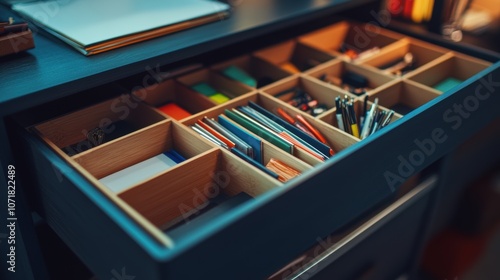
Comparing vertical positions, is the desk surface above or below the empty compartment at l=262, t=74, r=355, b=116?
above

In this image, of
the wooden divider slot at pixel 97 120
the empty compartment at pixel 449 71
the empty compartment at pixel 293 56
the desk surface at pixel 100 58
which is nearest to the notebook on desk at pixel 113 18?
the desk surface at pixel 100 58

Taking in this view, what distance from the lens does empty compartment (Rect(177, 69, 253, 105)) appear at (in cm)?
108

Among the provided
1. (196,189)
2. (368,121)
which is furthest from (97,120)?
(368,121)

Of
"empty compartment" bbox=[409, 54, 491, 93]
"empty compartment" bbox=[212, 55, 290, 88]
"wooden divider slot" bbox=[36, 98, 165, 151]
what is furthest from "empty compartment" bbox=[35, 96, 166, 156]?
"empty compartment" bbox=[409, 54, 491, 93]

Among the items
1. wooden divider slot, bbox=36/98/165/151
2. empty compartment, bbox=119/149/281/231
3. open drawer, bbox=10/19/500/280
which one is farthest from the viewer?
wooden divider slot, bbox=36/98/165/151

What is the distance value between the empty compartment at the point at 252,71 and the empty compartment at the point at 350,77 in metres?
0.09

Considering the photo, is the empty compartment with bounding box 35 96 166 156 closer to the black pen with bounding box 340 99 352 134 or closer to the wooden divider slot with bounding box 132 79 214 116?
the wooden divider slot with bounding box 132 79 214 116

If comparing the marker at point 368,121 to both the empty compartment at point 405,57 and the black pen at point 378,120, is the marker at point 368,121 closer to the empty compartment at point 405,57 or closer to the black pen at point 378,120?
the black pen at point 378,120

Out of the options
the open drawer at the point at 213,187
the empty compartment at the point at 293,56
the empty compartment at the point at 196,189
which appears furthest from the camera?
the empty compartment at the point at 293,56

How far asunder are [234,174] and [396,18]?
2.91ft

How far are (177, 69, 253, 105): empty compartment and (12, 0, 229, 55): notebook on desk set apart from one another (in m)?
0.15

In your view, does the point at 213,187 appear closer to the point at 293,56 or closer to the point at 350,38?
the point at 293,56

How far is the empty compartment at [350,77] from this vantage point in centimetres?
116

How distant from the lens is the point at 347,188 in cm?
81
